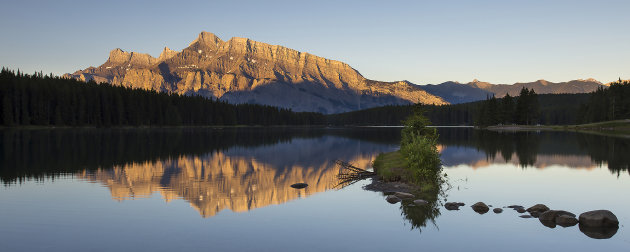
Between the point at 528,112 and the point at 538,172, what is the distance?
143493 mm

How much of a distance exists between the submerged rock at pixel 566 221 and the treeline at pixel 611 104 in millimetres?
149002

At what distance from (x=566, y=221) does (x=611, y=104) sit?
15379 centimetres

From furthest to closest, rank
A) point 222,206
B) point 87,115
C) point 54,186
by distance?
1. point 87,115
2. point 54,186
3. point 222,206

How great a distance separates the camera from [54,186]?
30.6 m

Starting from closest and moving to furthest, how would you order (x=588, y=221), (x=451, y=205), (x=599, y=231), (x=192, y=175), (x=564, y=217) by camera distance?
(x=599, y=231), (x=588, y=221), (x=564, y=217), (x=451, y=205), (x=192, y=175)

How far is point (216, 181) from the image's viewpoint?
34.7 meters

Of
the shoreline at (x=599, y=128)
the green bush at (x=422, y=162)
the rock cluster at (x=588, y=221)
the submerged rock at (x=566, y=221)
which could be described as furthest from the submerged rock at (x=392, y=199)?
the shoreline at (x=599, y=128)

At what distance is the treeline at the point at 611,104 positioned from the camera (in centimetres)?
13925

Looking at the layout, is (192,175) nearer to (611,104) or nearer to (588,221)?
(588,221)

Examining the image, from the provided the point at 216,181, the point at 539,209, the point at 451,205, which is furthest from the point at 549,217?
the point at 216,181

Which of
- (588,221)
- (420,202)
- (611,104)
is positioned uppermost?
(611,104)

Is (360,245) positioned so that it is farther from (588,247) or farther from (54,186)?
(54,186)

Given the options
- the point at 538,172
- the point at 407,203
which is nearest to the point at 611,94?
the point at 538,172

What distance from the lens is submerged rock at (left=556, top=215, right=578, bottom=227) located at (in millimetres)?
19812
